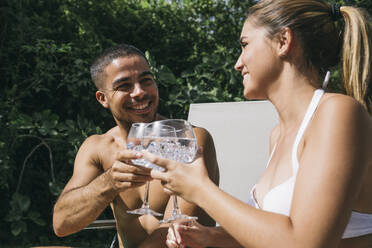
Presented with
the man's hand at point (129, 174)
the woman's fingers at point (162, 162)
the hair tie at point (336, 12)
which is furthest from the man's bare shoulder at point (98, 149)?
the hair tie at point (336, 12)

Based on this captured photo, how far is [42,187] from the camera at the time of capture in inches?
224

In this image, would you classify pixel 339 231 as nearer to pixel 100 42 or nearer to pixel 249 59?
pixel 249 59

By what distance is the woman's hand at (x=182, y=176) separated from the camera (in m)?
1.45

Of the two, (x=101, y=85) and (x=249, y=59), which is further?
(x=101, y=85)

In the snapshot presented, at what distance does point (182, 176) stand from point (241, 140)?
1928mm

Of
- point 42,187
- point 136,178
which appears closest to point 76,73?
point 42,187

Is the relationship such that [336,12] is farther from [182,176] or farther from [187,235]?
[187,235]

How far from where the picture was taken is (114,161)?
2941 millimetres

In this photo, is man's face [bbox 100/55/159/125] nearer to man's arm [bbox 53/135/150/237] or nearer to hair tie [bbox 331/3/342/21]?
man's arm [bbox 53/135/150/237]

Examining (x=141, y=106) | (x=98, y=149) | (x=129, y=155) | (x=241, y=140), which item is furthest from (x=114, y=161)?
(x=129, y=155)

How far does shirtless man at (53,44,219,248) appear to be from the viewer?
2518mm

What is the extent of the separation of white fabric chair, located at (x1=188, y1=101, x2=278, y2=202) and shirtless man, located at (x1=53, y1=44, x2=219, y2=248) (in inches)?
21.3

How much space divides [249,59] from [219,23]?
4.64 m

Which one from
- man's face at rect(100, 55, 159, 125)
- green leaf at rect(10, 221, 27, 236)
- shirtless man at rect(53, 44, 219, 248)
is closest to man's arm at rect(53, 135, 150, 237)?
shirtless man at rect(53, 44, 219, 248)
